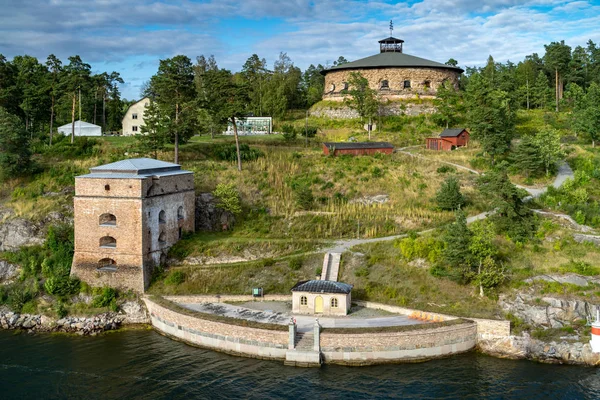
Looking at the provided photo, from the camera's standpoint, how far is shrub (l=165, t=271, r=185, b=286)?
1200 inches

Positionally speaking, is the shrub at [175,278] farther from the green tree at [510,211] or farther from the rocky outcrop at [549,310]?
the green tree at [510,211]

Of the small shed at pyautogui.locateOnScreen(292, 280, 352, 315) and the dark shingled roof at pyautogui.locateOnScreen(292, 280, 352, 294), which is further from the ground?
the dark shingled roof at pyautogui.locateOnScreen(292, 280, 352, 294)

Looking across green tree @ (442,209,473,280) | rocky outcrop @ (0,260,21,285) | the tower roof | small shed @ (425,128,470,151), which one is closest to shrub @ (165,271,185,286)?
the tower roof

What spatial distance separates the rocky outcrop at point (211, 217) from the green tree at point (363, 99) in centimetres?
2203

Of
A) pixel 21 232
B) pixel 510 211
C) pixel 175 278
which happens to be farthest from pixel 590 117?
pixel 21 232

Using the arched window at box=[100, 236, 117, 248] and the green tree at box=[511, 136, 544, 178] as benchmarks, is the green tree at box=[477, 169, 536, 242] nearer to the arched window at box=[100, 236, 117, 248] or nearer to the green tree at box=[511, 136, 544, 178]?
the green tree at box=[511, 136, 544, 178]

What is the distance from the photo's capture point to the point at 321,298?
1065 inches

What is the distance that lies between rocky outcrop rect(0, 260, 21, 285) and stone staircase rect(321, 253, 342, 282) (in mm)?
17277

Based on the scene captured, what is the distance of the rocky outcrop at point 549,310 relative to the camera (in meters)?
25.7

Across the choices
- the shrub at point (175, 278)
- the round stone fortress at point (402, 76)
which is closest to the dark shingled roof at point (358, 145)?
the round stone fortress at point (402, 76)

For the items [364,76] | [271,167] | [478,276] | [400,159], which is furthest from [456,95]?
[478,276]

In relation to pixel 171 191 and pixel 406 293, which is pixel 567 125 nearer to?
pixel 406 293

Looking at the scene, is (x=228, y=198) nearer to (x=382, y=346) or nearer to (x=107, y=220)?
(x=107, y=220)

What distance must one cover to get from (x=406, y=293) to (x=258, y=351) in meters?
8.03
